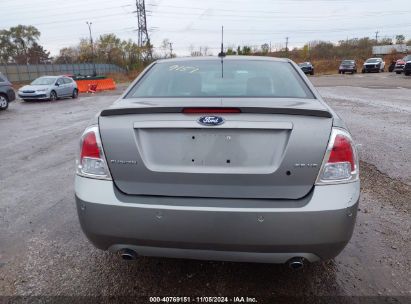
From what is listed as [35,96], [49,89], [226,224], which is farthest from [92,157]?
[49,89]

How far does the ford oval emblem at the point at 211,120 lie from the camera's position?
2.20 meters

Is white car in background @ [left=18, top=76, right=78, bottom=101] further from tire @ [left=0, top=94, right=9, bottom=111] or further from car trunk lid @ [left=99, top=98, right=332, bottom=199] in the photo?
car trunk lid @ [left=99, top=98, right=332, bottom=199]

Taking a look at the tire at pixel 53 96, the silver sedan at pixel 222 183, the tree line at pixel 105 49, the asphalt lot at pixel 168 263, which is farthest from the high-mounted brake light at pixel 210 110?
the tree line at pixel 105 49

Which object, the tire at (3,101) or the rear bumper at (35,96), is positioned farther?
the rear bumper at (35,96)

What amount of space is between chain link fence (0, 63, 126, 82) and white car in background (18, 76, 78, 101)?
29.2 meters

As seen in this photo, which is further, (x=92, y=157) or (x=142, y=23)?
(x=142, y=23)

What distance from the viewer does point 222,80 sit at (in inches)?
124

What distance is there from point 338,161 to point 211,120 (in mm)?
824

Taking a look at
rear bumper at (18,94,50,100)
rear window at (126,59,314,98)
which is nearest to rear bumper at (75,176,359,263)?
rear window at (126,59,314,98)

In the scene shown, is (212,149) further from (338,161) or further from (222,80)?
(222,80)

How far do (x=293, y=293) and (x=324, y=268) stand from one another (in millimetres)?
469

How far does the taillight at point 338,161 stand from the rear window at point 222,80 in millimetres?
655

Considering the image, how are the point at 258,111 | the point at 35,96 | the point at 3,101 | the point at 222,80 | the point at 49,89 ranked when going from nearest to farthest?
the point at 258,111
the point at 222,80
the point at 3,101
the point at 35,96
the point at 49,89

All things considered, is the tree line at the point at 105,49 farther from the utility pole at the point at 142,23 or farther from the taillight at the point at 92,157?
the taillight at the point at 92,157
